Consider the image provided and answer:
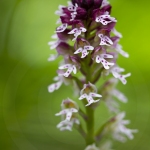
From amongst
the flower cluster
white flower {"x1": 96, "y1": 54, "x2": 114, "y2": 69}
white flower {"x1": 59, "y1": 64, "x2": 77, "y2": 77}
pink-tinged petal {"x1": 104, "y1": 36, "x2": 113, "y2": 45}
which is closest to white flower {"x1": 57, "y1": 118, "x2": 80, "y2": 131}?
the flower cluster

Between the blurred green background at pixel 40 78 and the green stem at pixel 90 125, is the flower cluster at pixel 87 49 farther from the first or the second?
the blurred green background at pixel 40 78

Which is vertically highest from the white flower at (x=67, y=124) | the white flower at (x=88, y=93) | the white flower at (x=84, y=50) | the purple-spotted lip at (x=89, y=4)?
the purple-spotted lip at (x=89, y=4)

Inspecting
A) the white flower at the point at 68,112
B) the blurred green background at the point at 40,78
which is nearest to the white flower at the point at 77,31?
→ the white flower at the point at 68,112

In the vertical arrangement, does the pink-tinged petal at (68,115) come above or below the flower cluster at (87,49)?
below

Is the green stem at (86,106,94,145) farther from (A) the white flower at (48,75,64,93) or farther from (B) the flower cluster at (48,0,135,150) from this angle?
(A) the white flower at (48,75,64,93)

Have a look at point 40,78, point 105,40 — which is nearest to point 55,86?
point 105,40

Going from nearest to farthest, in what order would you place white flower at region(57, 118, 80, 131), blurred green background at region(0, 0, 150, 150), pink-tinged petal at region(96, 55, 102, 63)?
pink-tinged petal at region(96, 55, 102, 63) < white flower at region(57, 118, 80, 131) < blurred green background at region(0, 0, 150, 150)

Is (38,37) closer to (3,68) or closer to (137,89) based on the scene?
(3,68)

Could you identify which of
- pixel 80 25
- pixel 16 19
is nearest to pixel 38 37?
pixel 16 19
